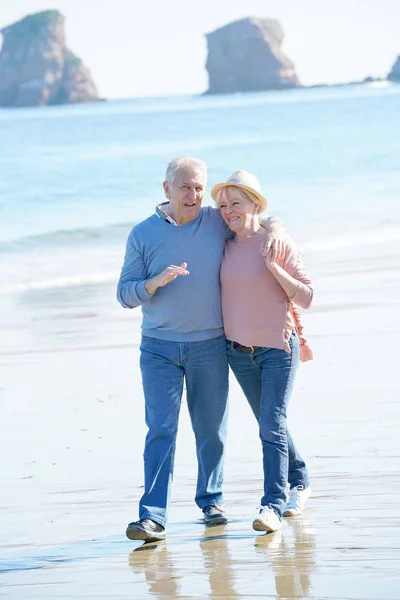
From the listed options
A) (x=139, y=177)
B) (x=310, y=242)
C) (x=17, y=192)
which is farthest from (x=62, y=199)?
(x=310, y=242)

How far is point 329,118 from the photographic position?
66.4 m

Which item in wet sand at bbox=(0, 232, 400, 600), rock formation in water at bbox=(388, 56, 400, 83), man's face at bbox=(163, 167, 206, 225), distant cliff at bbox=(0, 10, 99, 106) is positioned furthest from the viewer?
rock formation in water at bbox=(388, 56, 400, 83)

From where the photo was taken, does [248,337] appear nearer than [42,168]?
Yes

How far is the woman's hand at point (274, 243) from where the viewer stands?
4.60 m

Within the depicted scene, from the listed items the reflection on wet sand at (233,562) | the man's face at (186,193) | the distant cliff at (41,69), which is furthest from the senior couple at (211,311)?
the distant cliff at (41,69)

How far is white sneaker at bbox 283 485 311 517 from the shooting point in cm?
489

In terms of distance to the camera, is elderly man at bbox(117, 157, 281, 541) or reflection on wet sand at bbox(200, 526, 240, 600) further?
elderly man at bbox(117, 157, 281, 541)

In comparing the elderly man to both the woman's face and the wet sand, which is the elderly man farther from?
the wet sand

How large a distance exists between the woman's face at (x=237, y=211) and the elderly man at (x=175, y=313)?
84mm

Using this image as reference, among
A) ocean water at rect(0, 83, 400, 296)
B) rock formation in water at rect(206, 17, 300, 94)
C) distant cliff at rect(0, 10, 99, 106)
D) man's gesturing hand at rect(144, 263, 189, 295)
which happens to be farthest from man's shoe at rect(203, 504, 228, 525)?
rock formation in water at rect(206, 17, 300, 94)

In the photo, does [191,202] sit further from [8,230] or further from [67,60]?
[67,60]

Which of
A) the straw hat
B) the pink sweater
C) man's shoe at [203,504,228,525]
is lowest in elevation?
man's shoe at [203,504,228,525]

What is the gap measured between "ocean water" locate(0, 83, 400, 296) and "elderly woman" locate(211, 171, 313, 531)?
28.4ft

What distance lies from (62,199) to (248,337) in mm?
23434
